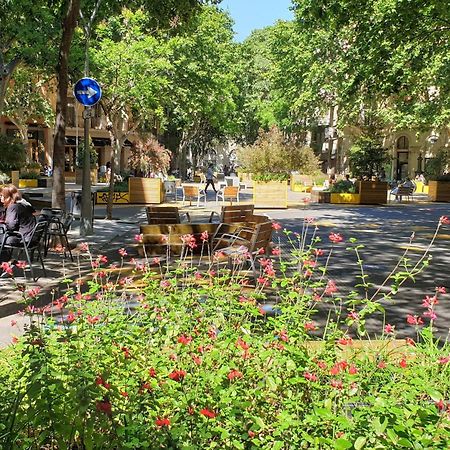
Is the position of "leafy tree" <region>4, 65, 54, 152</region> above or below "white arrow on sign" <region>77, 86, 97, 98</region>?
above

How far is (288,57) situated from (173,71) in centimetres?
1713

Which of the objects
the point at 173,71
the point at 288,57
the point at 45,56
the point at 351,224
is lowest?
the point at 351,224

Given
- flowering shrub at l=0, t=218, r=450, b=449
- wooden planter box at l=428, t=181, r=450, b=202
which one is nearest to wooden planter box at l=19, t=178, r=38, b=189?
wooden planter box at l=428, t=181, r=450, b=202

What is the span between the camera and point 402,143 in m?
61.5

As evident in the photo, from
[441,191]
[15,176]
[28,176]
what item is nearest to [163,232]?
[441,191]

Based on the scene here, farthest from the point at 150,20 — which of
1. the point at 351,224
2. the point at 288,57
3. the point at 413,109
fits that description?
the point at 288,57

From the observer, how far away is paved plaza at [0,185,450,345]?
22.7 feet

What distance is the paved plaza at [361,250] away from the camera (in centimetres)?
691

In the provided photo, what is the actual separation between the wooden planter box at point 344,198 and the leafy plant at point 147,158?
9.31m

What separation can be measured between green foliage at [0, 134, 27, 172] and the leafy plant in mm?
7307

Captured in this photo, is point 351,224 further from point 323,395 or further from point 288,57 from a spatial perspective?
point 288,57

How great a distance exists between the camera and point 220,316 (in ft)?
11.9

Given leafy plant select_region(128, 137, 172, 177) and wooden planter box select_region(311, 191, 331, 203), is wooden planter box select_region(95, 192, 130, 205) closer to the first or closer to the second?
leafy plant select_region(128, 137, 172, 177)

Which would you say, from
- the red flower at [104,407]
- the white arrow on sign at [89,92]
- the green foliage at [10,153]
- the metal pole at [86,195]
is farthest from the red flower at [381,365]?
the green foliage at [10,153]
